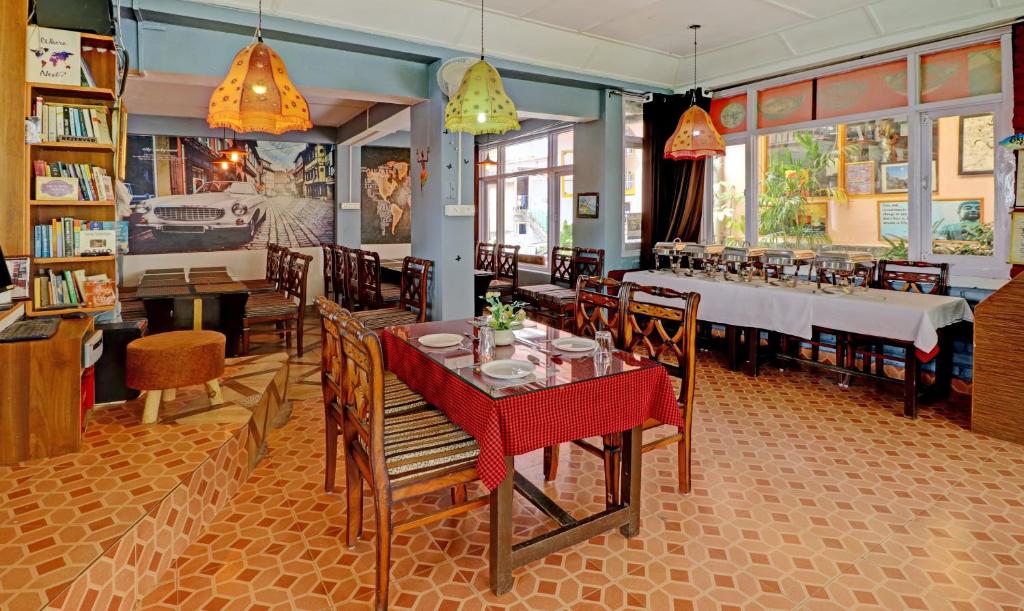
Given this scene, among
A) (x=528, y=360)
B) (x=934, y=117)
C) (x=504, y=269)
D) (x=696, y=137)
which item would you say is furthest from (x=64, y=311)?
(x=934, y=117)

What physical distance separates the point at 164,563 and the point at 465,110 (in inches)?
91.5

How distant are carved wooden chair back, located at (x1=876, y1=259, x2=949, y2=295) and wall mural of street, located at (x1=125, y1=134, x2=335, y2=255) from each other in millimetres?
7227

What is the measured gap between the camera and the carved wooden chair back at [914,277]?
14.9ft

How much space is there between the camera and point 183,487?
248cm

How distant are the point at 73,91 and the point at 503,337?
113 inches

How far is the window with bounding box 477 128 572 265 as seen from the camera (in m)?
7.80

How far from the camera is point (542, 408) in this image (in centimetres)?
211

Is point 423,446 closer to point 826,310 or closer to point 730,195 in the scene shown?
point 826,310

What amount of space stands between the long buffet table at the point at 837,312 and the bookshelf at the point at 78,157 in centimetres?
376

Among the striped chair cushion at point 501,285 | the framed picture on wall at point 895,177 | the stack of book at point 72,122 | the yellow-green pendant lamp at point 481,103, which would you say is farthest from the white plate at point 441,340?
the framed picture on wall at point 895,177

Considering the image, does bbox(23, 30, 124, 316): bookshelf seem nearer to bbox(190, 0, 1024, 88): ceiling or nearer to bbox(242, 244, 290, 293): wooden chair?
bbox(190, 0, 1024, 88): ceiling

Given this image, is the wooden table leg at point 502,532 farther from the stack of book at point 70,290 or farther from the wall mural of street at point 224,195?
the wall mural of street at point 224,195

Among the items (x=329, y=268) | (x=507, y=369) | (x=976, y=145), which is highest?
(x=976, y=145)

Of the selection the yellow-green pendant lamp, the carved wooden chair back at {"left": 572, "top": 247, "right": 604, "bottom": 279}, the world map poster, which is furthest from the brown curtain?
the yellow-green pendant lamp
